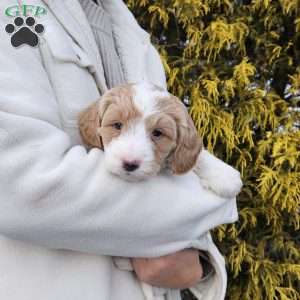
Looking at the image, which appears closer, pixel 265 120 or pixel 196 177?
pixel 196 177

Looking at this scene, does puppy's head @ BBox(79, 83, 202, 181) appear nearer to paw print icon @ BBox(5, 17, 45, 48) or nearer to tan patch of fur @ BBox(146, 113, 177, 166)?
tan patch of fur @ BBox(146, 113, 177, 166)

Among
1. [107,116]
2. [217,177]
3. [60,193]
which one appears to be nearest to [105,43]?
[107,116]

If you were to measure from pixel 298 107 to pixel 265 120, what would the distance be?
270mm

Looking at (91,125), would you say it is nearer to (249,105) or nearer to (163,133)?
(163,133)

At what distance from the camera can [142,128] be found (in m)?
1.48

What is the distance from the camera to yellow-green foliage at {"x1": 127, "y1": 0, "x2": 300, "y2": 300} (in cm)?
297

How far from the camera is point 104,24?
183cm

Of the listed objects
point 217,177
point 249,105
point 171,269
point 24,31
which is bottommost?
point 249,105

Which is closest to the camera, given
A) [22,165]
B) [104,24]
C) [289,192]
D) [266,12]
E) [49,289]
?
[22,165]

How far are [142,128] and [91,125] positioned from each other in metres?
0.14

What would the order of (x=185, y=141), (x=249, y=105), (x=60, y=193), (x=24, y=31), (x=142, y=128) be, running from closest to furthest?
(x=60, y=193), (x=24, y=31), (x=142, y=128), (x=185, y=141), (x=249, y=105)

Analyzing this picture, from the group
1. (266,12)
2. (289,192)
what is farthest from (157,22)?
(289,192)

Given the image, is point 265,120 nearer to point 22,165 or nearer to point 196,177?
point 196,177

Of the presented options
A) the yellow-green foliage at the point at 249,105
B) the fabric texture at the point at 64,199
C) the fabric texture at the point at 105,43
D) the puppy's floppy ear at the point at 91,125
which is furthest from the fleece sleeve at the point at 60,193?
the yellow-green foliage at the point at 249,105
